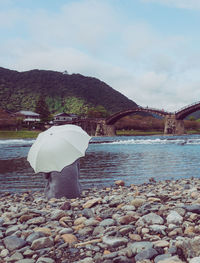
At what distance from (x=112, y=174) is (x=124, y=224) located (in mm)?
9617

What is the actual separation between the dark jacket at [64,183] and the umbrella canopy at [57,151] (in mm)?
597

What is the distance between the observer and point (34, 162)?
6508 millimetres

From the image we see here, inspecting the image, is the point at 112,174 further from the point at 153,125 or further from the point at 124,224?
the point at 153,125

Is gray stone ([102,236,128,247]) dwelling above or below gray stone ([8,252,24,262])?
above

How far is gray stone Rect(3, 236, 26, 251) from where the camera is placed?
3761 millimetres

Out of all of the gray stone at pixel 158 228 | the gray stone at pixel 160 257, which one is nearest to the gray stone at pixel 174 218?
the gray stone at pixel 158 228

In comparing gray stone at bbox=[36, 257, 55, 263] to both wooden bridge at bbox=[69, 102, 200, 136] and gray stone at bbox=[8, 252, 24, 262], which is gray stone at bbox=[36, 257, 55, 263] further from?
wooden bridge at bbox=[69, 102, 200, 136]

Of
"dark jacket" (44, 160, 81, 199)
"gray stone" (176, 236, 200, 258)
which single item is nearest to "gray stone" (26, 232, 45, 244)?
"gray stone" (176, 236, 200, 258)

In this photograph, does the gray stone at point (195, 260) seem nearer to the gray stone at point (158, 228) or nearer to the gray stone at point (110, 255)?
the gray stone at point (110, 255)

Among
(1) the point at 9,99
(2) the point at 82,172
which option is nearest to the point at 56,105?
(1) the point at 9,99

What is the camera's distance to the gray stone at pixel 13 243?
376cm

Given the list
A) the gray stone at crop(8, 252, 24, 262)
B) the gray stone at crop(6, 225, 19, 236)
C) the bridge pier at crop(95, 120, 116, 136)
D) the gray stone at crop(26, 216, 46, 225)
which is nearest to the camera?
the gray stone at crop(8, 252, 24, 262)

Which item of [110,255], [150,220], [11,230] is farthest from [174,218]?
[11,230]

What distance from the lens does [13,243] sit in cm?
382
